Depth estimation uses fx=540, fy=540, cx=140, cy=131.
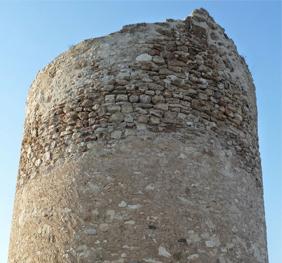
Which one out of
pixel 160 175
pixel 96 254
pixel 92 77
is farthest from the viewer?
pixel 92 77

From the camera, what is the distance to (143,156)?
6.15 meters

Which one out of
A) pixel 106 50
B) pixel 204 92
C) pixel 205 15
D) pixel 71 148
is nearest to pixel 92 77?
pixel 106 50

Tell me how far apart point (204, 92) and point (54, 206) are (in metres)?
2.29

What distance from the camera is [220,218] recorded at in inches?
243

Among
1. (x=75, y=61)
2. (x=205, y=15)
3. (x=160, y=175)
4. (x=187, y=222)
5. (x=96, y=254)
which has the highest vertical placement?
(x=205, y=15)

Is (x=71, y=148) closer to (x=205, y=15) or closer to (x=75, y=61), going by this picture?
(x=75, y=61)

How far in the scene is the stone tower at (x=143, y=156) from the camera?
5.89 m

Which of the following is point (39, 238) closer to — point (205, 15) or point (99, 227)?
point (99, 227)

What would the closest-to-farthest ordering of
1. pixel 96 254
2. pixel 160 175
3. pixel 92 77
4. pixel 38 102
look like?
1. pixel 96 254
2. pixel 160 175
3. pixel 92 77
4. pixel 38 102

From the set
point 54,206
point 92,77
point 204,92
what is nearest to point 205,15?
point 204,92

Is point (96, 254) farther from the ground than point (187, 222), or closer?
closer

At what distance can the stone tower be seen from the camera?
589cm

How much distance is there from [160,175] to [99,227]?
90 cm

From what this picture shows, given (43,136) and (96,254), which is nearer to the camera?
(96,254)
